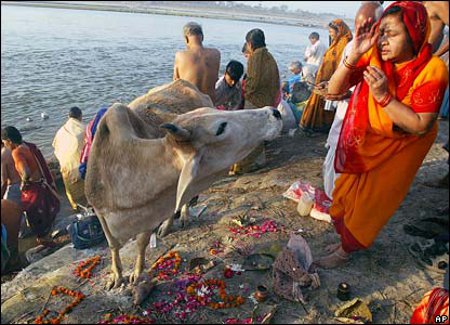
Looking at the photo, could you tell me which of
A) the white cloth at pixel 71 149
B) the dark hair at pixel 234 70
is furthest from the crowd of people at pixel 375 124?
the dark hair at pixel 234 70

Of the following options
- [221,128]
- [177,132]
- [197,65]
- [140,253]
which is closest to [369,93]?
[221,128]

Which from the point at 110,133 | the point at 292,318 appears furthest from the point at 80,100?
the point at 292,318

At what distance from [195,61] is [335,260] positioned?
321 cm

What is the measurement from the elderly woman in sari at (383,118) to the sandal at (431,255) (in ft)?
2.35

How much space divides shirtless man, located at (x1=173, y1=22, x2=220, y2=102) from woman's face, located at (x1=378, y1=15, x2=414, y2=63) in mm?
2959

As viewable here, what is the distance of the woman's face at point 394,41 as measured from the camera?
96.6 inches

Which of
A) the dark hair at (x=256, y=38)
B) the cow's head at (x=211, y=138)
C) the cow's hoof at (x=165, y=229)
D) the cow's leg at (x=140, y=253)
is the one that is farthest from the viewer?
the dark hair at (x=256, y=38)

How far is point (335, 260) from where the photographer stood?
3449 mm

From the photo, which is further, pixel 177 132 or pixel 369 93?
pixel 369 93

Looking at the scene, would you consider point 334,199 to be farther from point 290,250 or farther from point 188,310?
point 188,310

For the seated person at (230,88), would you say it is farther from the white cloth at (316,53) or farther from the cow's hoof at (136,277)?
the white cloth at (316,53)

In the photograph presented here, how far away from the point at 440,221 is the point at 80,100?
10.4 m

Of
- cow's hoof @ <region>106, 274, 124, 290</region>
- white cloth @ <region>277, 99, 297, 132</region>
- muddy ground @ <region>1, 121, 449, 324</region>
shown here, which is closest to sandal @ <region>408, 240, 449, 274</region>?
muddy ground @ <region>1, 121, 449, 324</region>

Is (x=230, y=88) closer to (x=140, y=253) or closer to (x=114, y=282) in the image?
(x=140, y=253)
